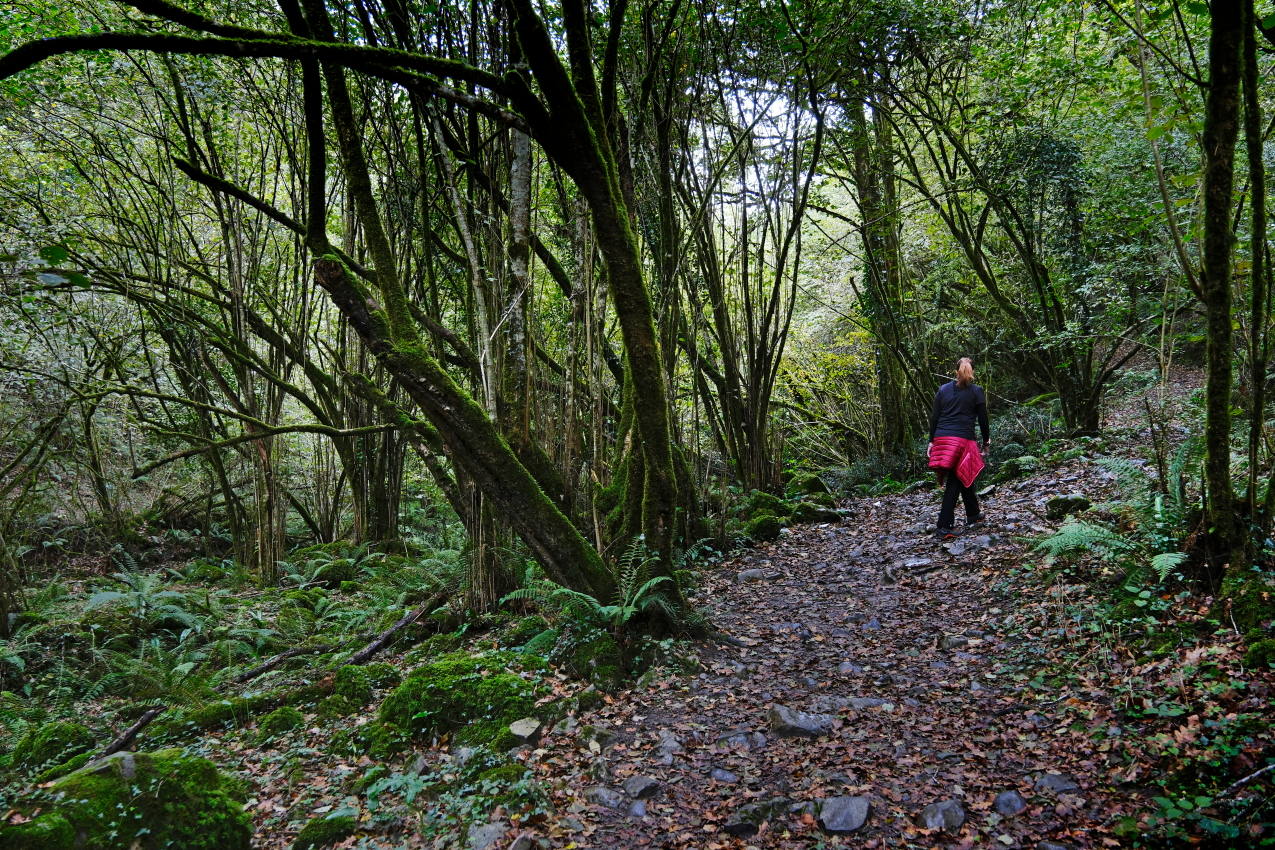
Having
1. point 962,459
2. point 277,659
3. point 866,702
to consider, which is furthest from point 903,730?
point 277,659

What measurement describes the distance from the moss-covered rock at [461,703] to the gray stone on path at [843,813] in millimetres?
1520

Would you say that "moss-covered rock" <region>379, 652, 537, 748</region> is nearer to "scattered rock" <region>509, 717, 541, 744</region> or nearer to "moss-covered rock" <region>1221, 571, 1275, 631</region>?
"scattered rock" <region>509, 717, 541, 744</region>

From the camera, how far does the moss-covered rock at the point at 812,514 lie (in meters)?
7.34

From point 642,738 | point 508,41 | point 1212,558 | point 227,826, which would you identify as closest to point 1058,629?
point 1212,558

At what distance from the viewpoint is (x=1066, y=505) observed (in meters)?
4.84

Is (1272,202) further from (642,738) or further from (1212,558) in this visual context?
(642,738)

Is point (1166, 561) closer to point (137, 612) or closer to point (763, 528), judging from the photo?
point (763, 528)

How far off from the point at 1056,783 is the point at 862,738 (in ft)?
2.47

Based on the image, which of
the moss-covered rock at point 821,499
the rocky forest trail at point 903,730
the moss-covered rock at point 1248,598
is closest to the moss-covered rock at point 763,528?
the moss-covered rock at point 821,499

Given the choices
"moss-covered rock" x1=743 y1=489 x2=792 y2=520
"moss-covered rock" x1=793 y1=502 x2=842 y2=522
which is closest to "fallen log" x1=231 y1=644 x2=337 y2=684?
"moss-covered rock" x1=743 y1=489 x2=792 y2=520

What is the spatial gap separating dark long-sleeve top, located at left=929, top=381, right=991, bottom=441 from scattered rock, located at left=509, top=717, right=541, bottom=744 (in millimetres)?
4158

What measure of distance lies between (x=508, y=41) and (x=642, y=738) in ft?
15.0

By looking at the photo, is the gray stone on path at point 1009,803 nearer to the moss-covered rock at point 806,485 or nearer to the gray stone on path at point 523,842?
the gray stone on path at point 523,842

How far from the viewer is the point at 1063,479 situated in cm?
593
